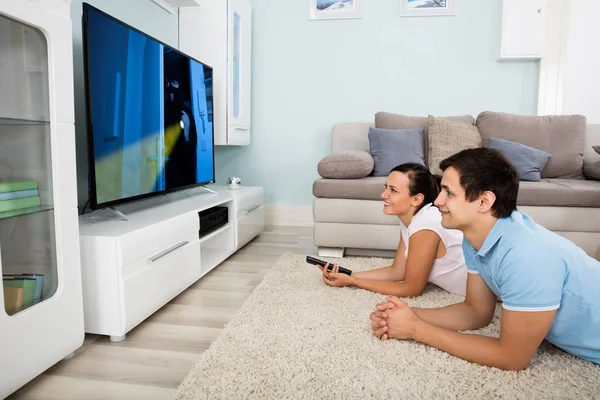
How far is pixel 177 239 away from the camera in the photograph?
1970mm

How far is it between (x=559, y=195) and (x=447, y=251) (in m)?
1.19

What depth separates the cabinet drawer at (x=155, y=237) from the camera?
5.15ft

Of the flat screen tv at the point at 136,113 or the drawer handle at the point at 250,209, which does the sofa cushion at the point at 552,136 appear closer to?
the drawer handle at the point at 250,209

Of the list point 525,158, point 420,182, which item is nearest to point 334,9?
point 525,158

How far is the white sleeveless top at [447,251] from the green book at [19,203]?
136 cm

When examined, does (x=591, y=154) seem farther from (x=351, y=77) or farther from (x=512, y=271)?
(x=512, y=271)

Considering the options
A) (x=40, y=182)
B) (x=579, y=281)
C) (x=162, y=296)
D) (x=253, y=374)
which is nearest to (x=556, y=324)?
(x=579, y=281)

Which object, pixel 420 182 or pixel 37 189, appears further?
pixel 420 182

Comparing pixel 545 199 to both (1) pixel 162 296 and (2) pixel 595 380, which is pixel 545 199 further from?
(1) pixel 162 296

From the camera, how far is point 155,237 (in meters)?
1.76

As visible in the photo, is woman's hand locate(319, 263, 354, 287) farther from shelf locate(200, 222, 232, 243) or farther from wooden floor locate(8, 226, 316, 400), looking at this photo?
shelf locate(200, 222, 232, 243)

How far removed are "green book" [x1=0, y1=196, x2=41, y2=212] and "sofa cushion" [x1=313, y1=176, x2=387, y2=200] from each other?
1.72 meters

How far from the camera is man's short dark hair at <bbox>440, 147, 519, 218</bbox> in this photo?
1.20 m

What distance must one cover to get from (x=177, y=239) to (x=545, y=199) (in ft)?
6.95
